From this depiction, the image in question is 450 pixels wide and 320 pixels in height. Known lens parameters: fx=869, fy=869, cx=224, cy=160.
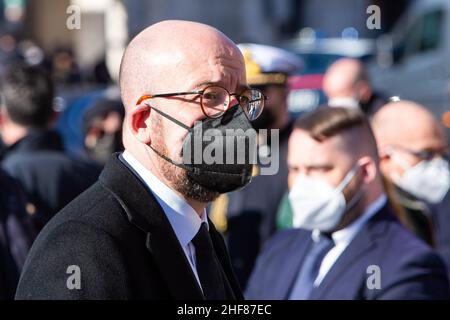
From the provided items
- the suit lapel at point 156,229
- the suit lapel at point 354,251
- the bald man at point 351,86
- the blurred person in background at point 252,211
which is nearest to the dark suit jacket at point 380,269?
the suit lapel at point 354,251

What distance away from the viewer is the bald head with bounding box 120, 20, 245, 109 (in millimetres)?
2258

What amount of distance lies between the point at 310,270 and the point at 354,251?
22 cm

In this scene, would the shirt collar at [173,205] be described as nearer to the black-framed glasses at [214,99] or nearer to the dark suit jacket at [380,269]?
the black-framed glasses at [214,99]

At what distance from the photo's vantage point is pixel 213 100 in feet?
7.49

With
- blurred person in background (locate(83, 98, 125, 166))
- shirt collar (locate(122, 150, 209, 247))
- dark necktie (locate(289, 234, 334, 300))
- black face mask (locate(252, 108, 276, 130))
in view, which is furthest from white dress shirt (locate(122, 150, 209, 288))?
blurred person in background (locate(83, 98, 125, 166))

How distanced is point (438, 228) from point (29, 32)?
21.9m

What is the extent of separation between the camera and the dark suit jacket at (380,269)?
3297mm

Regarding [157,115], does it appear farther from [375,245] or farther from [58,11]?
[58,11]

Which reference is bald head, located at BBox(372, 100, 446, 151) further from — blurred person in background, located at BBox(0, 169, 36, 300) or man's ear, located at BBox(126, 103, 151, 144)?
man's ear, located at BBox(126, 103, 151, 144)

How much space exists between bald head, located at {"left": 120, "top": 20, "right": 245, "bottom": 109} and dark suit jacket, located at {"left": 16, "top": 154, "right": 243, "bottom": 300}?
230 millimetres

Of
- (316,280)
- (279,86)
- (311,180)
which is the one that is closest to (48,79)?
(279,86)

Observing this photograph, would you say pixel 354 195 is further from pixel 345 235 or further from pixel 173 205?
pixel 173 205

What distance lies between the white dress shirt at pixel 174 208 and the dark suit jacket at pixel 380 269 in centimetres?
119

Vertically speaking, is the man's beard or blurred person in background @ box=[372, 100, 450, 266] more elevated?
the man's beard
